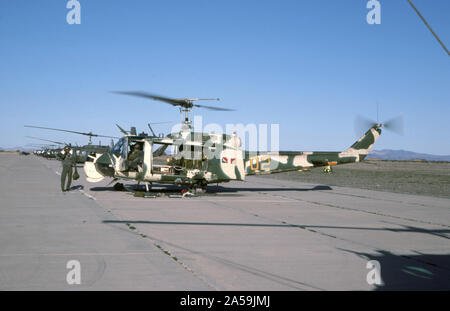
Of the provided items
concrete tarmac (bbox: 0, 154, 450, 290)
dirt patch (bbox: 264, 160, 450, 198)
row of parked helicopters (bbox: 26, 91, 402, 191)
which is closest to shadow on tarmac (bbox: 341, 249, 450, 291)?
concrete tarmac (bbox: 0, 154, 450, 290)

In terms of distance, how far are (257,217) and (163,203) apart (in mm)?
4154

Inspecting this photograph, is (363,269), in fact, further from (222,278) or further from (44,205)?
(44,205)

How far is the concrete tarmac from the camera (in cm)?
563

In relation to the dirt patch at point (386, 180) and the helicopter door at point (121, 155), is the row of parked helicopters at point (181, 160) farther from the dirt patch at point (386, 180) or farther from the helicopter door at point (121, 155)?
the dirt patch at point (386, 180)

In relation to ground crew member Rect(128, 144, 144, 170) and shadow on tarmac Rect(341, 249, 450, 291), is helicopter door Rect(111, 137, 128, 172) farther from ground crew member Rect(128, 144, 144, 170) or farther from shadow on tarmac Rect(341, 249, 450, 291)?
shadow on tarmac Rect(341, 249, 450, 291)

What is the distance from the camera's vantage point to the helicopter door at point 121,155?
56.5ft

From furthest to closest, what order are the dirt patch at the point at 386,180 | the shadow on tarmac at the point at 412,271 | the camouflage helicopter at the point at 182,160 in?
the dirt patch at the point at 386,180
the camouflage helicopter at the point at 182,160
the shadow on tarmac at the point at 412,271

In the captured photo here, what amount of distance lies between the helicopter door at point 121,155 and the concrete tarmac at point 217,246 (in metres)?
3.25

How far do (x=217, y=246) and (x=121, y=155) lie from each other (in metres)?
10.7

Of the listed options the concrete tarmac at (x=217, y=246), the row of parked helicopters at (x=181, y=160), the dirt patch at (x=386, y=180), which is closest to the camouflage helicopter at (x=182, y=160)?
the row of parked helicopters at (x=181, y=160)

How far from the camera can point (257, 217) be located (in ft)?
38.2

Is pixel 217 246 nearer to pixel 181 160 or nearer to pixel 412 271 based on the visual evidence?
pixel 412 271
